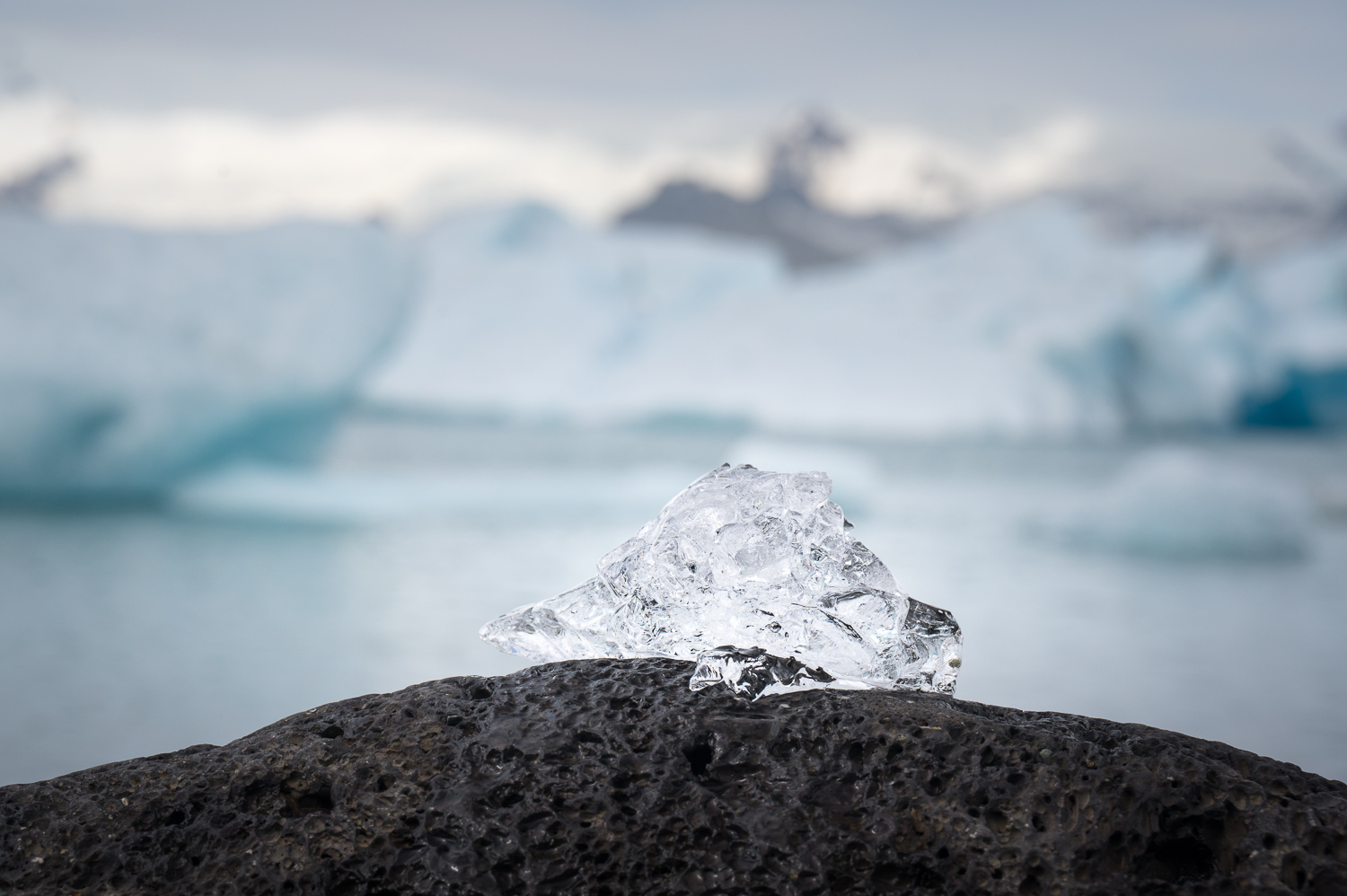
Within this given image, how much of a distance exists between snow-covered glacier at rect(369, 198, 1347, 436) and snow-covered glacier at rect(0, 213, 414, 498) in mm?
7032

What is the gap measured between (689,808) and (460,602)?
438 cm

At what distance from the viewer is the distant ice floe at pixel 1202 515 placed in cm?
659

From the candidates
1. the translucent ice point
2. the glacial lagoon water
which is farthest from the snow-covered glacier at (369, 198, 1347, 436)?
the translucent ice point

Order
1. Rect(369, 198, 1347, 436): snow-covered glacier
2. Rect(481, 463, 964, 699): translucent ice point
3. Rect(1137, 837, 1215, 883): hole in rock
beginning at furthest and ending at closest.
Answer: Rect(369, 198, 1347, 436): snow-covered glacier → Rect(481, 463, 964, 699): translucent ice point → Rect(1137, 837, 1215, 883): hole in rock

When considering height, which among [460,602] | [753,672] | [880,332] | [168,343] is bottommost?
[753,672]

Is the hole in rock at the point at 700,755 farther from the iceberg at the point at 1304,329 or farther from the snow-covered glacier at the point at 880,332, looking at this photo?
the iceberg at the point at 1304,329

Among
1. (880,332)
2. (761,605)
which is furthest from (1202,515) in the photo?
(880,332)

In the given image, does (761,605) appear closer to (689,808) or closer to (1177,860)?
(689,808)

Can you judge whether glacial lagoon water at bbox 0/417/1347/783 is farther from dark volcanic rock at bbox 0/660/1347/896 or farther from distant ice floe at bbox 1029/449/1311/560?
dark volcanic rock at bbox 0/660/1347/896

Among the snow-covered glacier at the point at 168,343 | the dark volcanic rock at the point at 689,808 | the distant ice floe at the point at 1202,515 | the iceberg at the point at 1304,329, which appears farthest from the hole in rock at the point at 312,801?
the iceberg at the point at 1304,329

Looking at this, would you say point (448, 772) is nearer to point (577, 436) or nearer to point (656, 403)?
point (656, 403)

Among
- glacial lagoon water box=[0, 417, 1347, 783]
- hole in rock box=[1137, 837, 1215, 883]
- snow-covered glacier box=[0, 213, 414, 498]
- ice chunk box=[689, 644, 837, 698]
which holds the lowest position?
hole in rock box=[1137, 837, 1215, 883]

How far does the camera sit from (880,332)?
1481 cm

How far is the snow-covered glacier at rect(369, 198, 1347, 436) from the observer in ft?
44.8
